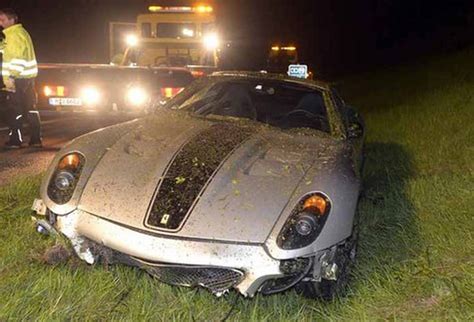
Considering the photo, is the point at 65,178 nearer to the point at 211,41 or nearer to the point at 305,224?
the point at 305,224

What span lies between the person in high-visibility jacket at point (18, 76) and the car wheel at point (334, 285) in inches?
237

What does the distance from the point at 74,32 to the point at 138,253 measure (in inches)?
1363

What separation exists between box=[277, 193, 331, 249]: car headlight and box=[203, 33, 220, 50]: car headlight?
12069 millimetres

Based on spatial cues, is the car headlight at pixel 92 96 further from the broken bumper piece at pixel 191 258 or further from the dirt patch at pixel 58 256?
the broken bumper piece at pixel 191 258

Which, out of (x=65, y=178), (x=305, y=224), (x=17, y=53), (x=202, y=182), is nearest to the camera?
(x=305, y=224)

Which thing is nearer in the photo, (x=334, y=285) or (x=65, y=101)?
(x=334, y=285)

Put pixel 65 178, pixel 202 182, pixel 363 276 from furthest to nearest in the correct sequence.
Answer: pixel 363 276, pixel 65 178, pixel 202 182

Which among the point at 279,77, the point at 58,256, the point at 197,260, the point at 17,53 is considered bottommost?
the point at 58,256

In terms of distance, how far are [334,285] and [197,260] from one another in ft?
2.97

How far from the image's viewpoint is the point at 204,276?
3.84m

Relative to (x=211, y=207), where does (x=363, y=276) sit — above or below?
below

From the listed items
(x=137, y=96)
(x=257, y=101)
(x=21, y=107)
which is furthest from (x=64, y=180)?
(x=137, y=96)

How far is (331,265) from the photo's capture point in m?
3.98

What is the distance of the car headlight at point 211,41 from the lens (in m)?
15.8
